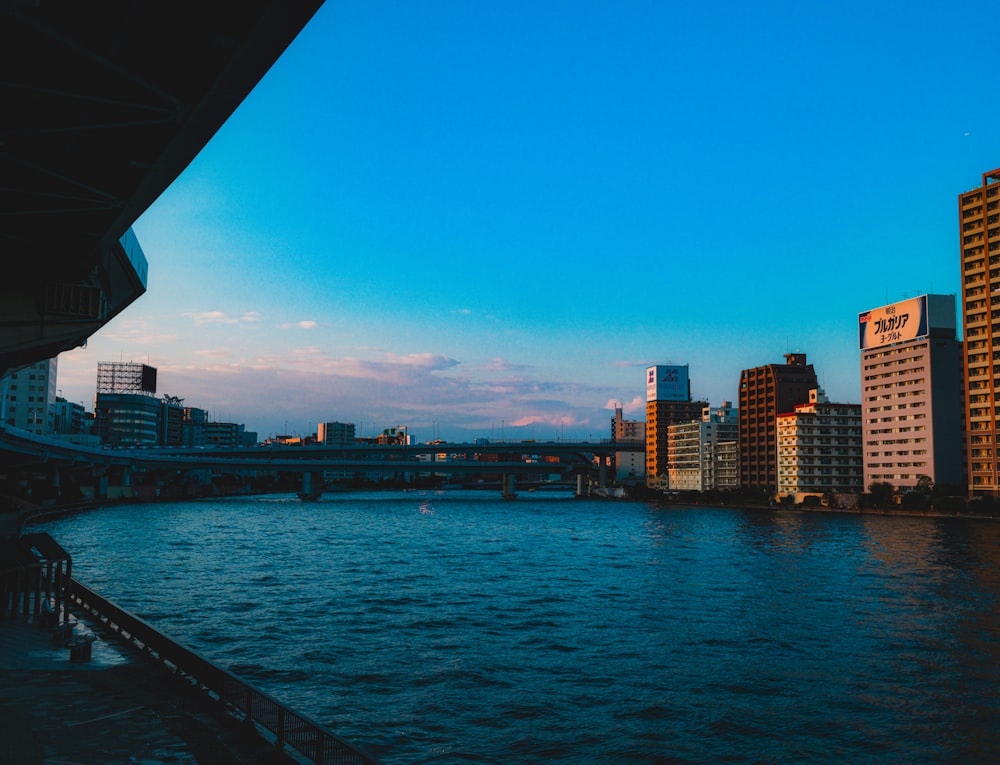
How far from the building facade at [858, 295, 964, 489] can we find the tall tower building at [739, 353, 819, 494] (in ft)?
73.6

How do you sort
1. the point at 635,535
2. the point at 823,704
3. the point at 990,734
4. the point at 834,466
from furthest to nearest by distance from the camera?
the point at 834,466 < the point at 635,535 < the point at 823,704 < the point at 990,734

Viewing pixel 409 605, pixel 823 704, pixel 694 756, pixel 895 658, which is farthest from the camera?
pixel 409 605

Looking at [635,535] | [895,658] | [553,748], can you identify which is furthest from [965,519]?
[553,748]

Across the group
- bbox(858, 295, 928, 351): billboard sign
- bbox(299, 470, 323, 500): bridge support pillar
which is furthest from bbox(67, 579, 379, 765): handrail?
bbox(299, 470, 323, 500): bridge support pillar

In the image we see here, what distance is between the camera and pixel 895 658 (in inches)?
1192

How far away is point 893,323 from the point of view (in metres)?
155

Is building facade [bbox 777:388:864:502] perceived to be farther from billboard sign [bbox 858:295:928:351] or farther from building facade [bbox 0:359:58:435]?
building facade [bbox 0:359:58:435]

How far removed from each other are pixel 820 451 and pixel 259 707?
Answer: 167m

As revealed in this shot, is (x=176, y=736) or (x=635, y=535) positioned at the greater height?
(x=176, y=736)

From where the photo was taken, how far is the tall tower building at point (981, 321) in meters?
124

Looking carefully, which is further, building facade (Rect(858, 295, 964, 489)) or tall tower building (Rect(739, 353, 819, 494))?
tall tower building (Rect(739, 353, 819, 494))

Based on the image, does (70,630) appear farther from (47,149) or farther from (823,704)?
(823,704)

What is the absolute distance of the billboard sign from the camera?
14725 centimetres

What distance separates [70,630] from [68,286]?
39.7 feet
